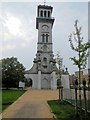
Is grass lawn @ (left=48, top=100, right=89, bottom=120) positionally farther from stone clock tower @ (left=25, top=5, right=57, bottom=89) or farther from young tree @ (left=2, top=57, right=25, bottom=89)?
stone clock tower @ (left=25, top=5, right=57, bottom=89)

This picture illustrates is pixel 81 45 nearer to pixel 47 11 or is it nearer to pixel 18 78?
pixel 18 78

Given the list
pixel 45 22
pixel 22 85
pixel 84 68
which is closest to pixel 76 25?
pixel 84 68

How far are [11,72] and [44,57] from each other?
43.2 ft

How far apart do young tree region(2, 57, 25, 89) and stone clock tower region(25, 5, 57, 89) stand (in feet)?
18.3

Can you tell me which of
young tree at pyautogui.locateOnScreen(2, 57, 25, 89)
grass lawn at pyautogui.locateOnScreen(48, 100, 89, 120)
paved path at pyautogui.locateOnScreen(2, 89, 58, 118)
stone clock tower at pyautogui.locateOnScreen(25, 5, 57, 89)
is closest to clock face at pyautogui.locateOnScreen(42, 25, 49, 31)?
stone clock tower at pyautogui.locateOnScreen(25, 5, 57, 89)

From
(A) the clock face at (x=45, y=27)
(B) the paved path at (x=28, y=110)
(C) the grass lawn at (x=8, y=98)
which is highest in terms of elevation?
(A) the clock face at (x=45, y=27)

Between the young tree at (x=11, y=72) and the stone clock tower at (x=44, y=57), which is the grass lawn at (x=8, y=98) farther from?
the stone clock tower at (x=44, y=57)

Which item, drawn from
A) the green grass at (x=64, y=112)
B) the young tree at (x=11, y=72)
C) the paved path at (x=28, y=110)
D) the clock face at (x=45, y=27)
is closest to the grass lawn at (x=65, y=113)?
the green grass at (x=64, y=112)

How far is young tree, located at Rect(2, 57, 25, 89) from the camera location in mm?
62625

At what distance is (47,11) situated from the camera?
7725cm

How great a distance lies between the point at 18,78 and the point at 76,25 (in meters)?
51.9

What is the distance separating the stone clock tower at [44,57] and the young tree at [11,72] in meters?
5.58

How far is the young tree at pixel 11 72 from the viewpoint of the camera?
62.6 metres

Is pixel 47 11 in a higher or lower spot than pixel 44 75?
higher
